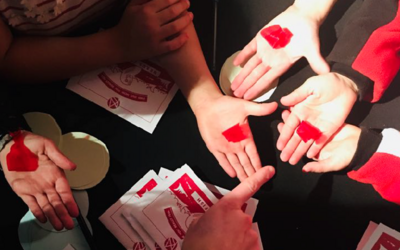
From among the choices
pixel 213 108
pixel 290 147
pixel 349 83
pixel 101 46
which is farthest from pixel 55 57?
pixel 349 83

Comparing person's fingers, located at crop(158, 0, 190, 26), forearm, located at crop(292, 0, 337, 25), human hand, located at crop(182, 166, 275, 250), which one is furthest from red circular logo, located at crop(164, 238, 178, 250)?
forearm, located at crop(292, 0, 337, 25)

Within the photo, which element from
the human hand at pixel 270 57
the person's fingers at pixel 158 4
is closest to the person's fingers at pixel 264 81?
the human hand at pixel 270 57

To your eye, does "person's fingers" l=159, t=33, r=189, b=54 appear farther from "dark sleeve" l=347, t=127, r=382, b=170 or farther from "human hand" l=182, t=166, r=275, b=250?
"dark sleeve" l=347, t=127, r=382, b=170

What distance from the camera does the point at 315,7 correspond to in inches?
43.6

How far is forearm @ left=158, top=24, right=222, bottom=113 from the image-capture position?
1111 mm

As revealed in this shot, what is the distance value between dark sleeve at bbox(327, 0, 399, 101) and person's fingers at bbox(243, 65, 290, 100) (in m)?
0.15

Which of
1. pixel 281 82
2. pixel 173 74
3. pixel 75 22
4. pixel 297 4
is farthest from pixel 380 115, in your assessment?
pixel 75 22

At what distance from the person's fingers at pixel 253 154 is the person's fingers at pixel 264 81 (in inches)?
5.3

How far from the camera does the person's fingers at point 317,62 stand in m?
1.04

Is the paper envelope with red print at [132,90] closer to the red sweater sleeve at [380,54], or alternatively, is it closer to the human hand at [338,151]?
the human hand at [338,151]

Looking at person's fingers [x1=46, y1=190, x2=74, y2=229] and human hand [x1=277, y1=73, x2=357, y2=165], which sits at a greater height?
person's fingers [x1=46, y1=190, x2=74, y2=229]

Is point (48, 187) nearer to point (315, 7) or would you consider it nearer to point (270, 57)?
point (270, 57)

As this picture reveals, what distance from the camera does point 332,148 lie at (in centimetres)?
106

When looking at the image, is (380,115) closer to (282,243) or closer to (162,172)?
(282,243)
